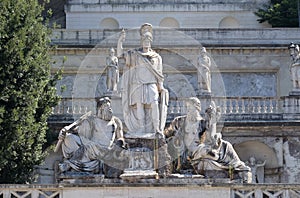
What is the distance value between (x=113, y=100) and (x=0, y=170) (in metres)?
6.99

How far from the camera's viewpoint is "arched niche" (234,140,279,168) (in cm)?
3231

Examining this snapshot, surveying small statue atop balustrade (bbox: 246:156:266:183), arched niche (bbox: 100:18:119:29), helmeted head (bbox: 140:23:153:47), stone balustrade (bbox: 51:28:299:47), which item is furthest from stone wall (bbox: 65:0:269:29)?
helmeted head (bbox: 140:23:153:47)

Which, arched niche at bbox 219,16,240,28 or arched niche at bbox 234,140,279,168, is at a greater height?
arched niche at bbox 219,16,240,28

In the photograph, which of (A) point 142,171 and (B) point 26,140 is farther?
(B) point 26,140

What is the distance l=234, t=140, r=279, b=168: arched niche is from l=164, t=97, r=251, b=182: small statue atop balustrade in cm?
826

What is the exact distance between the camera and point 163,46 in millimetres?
39031

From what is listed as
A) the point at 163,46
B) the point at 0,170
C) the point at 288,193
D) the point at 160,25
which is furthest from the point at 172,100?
the point at 160,25

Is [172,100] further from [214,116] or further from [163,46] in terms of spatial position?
[214,116]

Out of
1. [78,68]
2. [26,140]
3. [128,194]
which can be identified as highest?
[78,68]

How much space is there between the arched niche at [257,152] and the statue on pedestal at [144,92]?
8484 millimetres

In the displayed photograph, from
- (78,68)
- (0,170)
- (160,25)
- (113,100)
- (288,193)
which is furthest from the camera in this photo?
(160,25)

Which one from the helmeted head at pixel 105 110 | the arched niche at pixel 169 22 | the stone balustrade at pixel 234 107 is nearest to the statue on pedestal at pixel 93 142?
the helmeted head at pixel 105 110

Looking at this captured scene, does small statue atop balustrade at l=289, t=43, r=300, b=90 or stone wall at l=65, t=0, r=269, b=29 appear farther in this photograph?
stone wall at l=65, t=0, r=269, b=29

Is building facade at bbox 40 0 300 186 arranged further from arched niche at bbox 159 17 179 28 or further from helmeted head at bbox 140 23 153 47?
helmeted head at bbox 140 23 153 47
